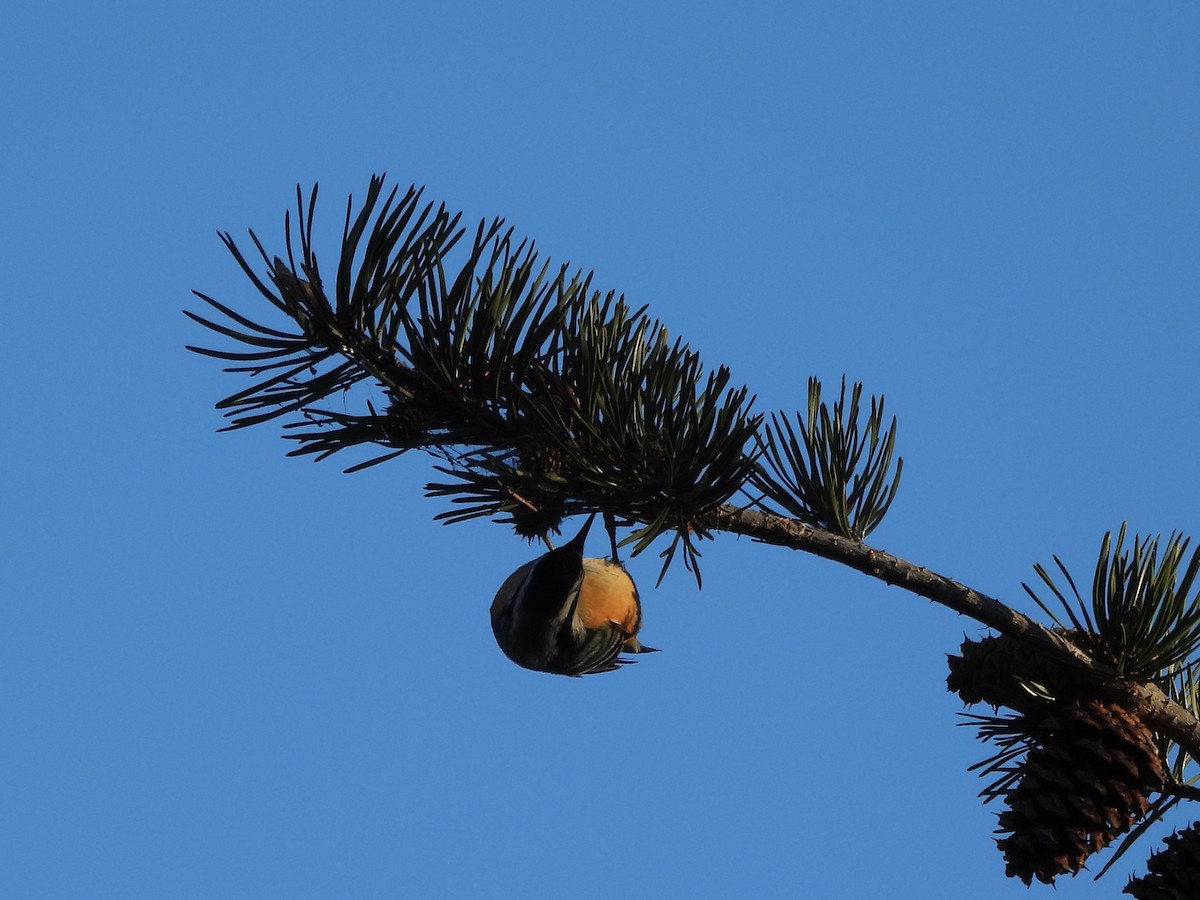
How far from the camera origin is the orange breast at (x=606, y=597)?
2.66m

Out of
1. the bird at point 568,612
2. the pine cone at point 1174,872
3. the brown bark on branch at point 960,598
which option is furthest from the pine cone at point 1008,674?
the bird at point 568,612

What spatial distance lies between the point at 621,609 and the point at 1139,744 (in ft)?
3.52

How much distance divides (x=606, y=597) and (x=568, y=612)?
0.15m

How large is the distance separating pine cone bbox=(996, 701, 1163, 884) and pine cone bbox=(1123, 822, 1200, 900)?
88 mm

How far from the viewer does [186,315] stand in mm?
2193

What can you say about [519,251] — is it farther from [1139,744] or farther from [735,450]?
[1139,744]

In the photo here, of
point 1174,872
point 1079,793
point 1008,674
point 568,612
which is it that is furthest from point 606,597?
point 1174,872

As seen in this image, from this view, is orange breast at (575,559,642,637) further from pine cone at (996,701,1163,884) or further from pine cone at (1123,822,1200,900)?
pine cone at (1123,822,1200,900)

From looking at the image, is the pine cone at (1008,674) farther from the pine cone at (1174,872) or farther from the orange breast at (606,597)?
the orange breast at (606,597)

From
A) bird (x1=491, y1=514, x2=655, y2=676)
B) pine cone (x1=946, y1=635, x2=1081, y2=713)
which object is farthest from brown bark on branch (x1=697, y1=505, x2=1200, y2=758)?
bird (x1=491, y1=514, x2=655, y2=676)

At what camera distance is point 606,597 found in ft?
8.82

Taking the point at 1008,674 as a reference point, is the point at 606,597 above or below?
above

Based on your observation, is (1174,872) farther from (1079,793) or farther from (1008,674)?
(1008,674)

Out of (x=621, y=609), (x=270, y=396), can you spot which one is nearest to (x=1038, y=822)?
(x=621, y=609)
